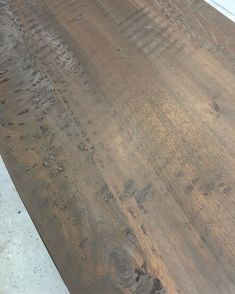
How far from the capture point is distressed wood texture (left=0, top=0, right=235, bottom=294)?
68 cm

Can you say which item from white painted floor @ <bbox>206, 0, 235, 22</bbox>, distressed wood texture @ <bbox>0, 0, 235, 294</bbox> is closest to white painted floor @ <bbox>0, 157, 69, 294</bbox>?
distressed wood texture @ <bbox>0, 0, 235, 294</bbox>

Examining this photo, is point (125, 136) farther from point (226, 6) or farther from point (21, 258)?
point (226, 6)

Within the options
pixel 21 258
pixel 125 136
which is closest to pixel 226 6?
pixel 125 136

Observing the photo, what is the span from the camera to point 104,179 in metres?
0.77

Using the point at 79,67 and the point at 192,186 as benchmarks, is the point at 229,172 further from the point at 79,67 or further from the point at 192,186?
the point at 79,67

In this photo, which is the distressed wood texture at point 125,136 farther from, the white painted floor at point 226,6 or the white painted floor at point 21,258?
the white painted floor at point 226,6

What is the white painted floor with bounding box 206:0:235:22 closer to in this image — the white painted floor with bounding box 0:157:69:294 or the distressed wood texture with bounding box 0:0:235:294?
the distressed wood texture with bounding box 0:0:235:294

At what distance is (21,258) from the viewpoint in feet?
4.16

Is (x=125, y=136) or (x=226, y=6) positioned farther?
(x=226, y=6)

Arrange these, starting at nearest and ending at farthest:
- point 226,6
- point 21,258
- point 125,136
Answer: point 125,136, point 21,258, point 226,6

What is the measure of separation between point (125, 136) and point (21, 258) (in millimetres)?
660

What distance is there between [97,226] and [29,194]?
142mm

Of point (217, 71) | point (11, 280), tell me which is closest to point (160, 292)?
point (217, 71)

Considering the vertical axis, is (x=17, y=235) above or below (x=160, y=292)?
below
